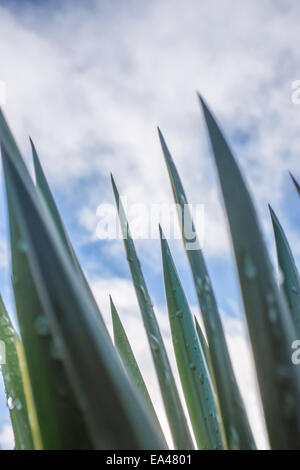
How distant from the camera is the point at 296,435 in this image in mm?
290

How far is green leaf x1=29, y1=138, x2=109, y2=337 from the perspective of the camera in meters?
0.50

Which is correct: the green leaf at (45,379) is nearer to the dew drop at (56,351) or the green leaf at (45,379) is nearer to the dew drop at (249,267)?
the dew drop at (56,351)

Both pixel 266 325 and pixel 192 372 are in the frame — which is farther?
pixel 192 372

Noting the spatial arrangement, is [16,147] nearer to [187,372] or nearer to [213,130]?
[213,130]

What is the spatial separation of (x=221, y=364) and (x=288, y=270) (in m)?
0.30

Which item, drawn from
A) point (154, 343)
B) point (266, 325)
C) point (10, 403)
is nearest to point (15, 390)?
point (10, 403)

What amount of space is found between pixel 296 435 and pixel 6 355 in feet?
1.12

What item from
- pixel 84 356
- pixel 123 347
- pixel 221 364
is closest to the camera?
pixel 84 356

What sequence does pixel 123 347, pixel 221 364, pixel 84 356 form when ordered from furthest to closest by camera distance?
pixel 123 347 < pixel 221 364 < pixel 84 356

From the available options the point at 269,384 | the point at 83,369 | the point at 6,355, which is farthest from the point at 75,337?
the point at 6,355

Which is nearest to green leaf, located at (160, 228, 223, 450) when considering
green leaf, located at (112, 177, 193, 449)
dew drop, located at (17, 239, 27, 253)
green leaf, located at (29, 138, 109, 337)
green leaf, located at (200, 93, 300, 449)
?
green leaf, located at (112, 177, 193, 449)

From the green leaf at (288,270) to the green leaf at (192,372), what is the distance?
15cm

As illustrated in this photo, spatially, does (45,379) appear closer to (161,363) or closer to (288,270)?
(161,363)

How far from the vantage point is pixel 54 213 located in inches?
20.2
